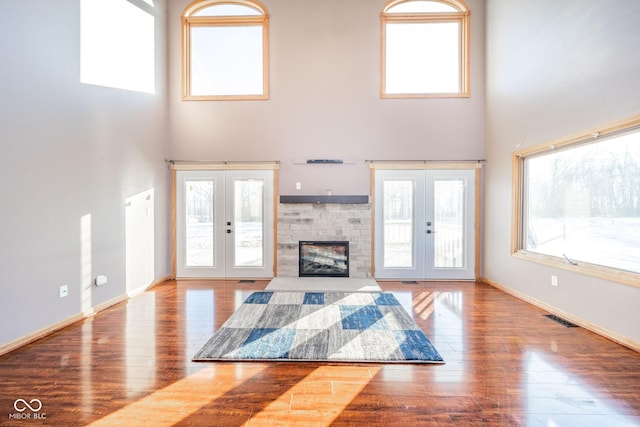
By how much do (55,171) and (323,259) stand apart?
3.79 meters

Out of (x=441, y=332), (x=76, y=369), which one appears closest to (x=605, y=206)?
(x=441, y=332)

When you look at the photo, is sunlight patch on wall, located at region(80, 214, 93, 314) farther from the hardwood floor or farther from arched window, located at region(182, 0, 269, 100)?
arched window, located at region(182, 0, 269, 100)

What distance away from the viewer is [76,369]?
2.46 meters

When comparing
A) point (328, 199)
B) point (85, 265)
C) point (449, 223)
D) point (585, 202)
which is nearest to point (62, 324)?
point (85, 265)

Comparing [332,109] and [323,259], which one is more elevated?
[332,109]

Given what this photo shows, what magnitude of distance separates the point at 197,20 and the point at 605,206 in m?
6.47

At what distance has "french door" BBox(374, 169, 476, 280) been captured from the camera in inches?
213

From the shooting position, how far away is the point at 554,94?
3742mm

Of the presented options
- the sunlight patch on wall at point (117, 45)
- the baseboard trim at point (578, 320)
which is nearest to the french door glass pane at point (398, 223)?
the baseboard trim at point (578, 320)

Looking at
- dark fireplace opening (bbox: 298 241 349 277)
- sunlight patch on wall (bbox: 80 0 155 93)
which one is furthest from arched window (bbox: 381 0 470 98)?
sunlight patch on wall (bbox: 80 0 155 93)

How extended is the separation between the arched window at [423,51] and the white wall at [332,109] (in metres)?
0.21

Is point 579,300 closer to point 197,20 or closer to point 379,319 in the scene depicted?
point 379,319

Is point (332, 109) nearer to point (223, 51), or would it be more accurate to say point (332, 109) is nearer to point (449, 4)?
point (223, 51)

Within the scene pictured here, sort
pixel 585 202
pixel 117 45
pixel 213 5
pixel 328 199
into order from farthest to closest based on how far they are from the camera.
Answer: pixel 213 5 < pixel 328 199 < pixel 117 45 < pixel 585 202
